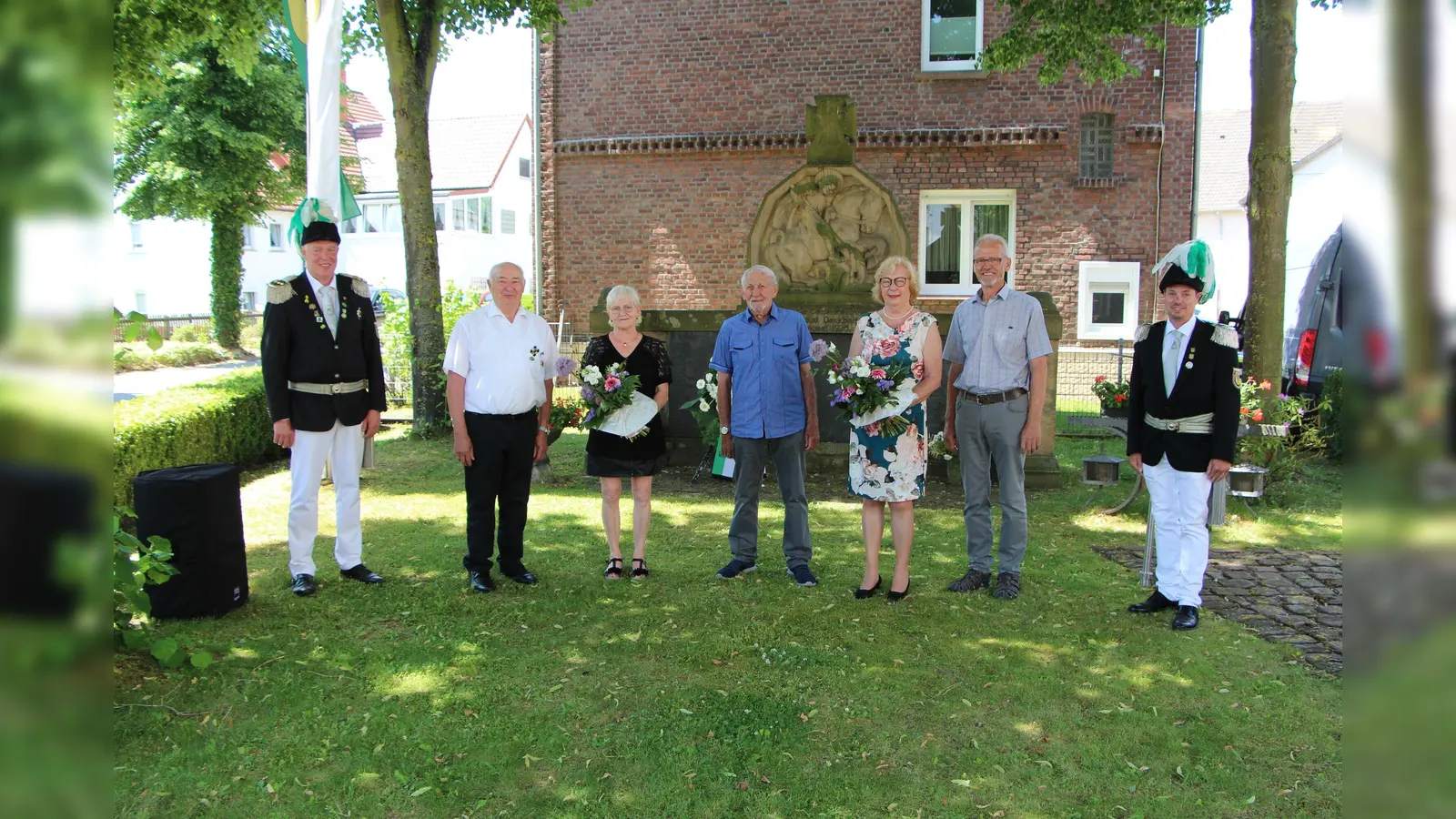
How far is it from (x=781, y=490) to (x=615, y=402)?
1235 millimetres

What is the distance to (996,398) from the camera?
6148 mm

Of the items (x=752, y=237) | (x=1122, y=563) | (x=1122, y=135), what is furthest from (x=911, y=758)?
(x=1122, y=135)

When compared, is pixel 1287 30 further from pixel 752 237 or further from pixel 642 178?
pixel 642 178

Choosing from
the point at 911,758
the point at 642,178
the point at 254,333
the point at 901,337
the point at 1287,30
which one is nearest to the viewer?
the point at 911,758

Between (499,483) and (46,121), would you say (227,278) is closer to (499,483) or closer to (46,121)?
(499,483)

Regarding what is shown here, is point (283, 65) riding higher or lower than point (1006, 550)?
higher

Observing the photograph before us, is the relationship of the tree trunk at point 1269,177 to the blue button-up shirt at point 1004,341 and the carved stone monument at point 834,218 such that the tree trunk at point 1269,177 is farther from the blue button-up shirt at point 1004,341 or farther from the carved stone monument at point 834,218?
the blue button-up shirt at point 1004,341

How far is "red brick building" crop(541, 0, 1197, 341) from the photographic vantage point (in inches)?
711

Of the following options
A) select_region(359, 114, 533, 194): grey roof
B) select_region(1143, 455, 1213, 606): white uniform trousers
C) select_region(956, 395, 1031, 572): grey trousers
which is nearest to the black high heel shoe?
select_region(956, 395, 1031, 572): grey trousers

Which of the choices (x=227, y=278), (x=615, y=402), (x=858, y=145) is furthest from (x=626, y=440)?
(x=227, y=278)

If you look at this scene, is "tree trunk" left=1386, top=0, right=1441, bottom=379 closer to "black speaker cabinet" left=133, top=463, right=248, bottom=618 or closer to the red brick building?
"black speaker cabinet" left=133, top=463, right=248, bottom=618

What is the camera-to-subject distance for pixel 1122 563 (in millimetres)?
7082

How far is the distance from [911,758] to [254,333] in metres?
32.9

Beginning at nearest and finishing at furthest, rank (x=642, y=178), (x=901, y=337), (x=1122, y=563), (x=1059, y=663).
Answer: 1. (x=1059, y=663)
2. (x=901, y=337)
3. (x=1122, y=563)
4. (x=642, y=178)
